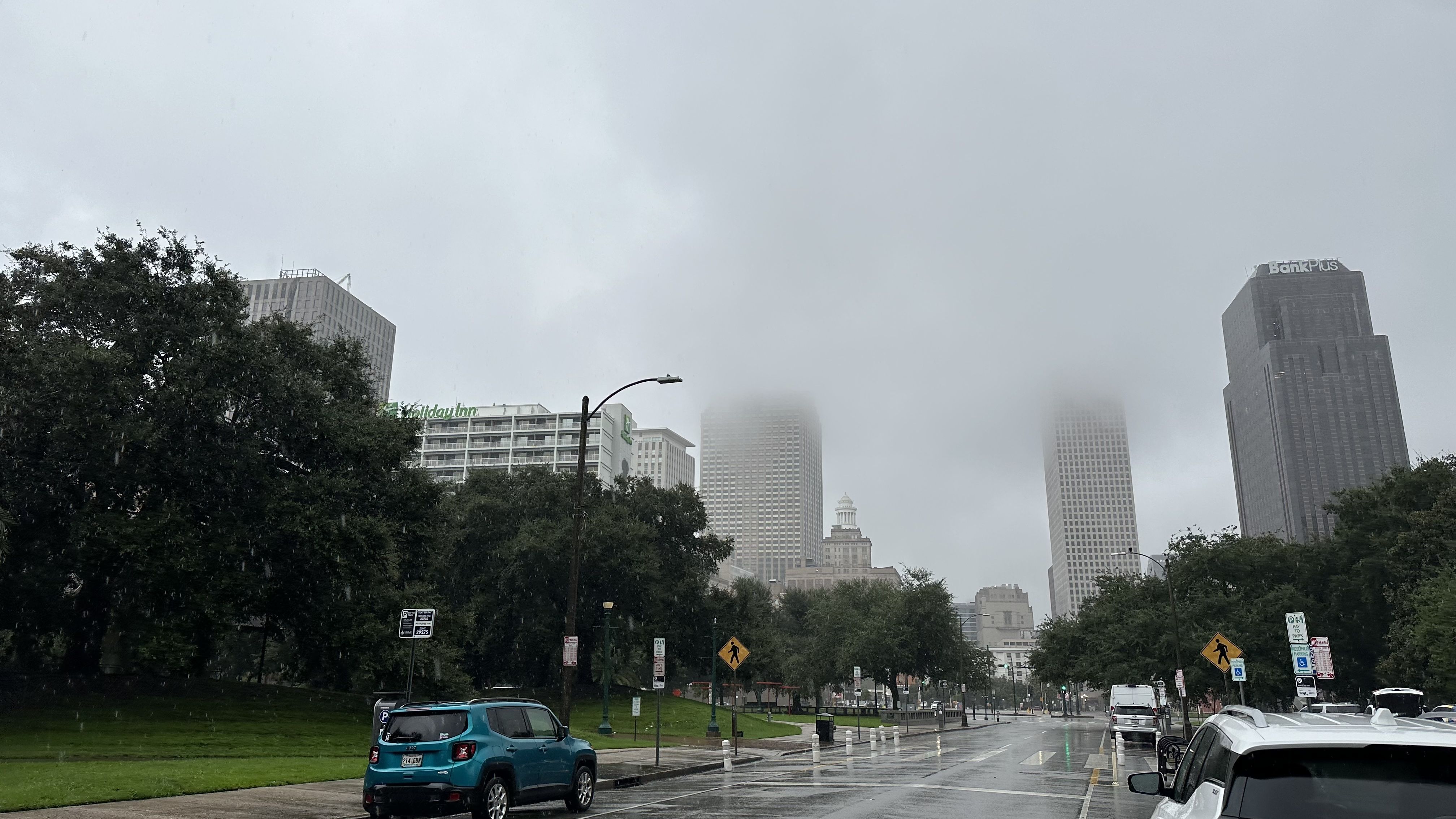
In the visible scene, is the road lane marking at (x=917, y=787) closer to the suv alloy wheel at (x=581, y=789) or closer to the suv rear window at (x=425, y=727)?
the suv alloy wheel at (x=581, y=789)

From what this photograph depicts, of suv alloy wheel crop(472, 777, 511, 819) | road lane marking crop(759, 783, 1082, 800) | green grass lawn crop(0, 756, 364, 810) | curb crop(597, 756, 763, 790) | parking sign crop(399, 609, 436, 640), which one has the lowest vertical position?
curb crop(597, 756, 763, 790)

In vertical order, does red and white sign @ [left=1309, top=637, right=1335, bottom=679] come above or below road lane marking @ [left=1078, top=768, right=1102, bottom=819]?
above

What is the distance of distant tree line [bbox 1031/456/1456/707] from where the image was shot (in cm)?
4309

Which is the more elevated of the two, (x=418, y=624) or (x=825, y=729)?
(x=418, y=624)

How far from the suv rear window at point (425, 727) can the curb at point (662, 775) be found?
7.20m

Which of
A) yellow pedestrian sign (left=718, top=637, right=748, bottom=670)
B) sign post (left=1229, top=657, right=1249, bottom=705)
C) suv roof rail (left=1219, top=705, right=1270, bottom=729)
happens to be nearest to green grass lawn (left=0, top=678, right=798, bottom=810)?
yellow pedestrian sign (left=718, top=637, right=748, bottom=670)

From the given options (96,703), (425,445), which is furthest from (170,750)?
(425,445)

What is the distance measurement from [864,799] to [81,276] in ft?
104

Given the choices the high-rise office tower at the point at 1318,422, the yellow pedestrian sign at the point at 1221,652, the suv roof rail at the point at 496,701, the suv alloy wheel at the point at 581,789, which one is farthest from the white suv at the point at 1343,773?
the high-rise office tower at the point at 1318,422

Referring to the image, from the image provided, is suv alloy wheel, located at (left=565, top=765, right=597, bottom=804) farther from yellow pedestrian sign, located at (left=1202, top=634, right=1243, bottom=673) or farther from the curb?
yellow pedestrian sign, located at (left=1202, top=634, right=1243, bottom=673)

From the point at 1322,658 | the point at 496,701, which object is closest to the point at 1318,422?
the point at 1322,658

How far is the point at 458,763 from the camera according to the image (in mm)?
12406

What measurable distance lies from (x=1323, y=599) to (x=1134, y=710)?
1765cm

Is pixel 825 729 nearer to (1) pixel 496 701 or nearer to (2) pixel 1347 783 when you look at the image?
(1) pixel 496 701
